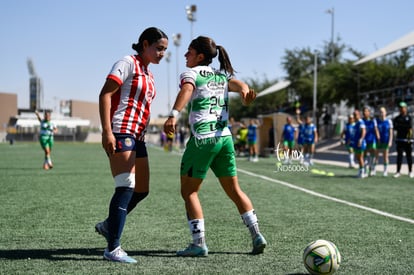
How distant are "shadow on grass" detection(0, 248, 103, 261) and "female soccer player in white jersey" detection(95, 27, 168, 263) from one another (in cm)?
27

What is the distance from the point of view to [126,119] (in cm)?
493

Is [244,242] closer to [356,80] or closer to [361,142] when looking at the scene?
[361,142]

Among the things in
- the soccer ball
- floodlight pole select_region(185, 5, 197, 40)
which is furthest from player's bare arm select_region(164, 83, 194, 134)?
floodlight pole select_region(185, 5, 197, 40)

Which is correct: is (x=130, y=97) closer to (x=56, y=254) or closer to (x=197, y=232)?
(x=197, y=232)

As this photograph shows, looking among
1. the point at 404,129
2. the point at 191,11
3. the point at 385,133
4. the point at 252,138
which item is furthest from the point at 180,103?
the point at 191,11

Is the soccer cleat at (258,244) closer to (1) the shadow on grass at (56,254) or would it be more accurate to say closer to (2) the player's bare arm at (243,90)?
(2) the player's bare arm at (243,90)

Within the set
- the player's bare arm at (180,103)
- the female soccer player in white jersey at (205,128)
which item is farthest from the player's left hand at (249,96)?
the player's bare arm at (180,103)

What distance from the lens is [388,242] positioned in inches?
228

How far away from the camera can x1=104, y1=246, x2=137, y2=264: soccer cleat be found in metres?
4.72

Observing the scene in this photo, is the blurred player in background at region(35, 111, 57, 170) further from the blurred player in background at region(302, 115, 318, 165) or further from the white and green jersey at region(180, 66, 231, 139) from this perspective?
the white and green jersey at region(180, 66, 231, 139)

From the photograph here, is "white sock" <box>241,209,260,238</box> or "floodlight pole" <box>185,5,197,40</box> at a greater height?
"floodlight pole" <box>185,5,197,40</box>

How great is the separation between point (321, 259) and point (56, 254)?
236cm

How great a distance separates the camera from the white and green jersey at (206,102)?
5.07m

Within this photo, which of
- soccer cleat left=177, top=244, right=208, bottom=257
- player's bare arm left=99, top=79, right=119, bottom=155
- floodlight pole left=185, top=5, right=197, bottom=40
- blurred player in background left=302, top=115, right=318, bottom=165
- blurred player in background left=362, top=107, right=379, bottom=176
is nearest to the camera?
player's bare arm left=99, top=79, right=119, bottom=155
